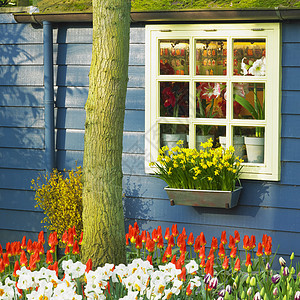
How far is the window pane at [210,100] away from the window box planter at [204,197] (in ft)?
2.24

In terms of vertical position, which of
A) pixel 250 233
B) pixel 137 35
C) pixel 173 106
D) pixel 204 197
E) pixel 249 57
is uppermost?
pixel 137 35

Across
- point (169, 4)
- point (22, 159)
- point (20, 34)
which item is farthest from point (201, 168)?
point (20, 34)

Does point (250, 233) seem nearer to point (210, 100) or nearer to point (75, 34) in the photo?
point (210, 100)

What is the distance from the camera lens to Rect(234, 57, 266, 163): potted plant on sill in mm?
5125

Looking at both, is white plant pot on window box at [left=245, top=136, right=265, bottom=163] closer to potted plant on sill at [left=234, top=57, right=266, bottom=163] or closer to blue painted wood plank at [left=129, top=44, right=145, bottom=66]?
potted plant on sill at [left=234, top=57, right=266, bottom=163]

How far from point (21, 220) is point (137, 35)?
2.07m

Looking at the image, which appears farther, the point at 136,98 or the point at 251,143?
the point at 136,98

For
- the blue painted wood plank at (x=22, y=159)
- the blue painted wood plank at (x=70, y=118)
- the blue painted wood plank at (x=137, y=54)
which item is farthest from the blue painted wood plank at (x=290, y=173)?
the blue painted wood plank at (x=22, y=159)

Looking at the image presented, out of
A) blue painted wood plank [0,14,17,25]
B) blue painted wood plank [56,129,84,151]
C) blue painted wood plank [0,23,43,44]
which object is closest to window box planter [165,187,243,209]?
blue painted wood plank [56,129,84,151]

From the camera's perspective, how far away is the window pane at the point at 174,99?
5.35 m

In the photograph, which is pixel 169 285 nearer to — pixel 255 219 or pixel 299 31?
pixel 255 219

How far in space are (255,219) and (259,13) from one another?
1.69 m

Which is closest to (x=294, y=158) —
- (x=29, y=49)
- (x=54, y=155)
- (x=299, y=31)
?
(x=299, y=31)

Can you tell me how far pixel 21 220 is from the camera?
19.5ft
